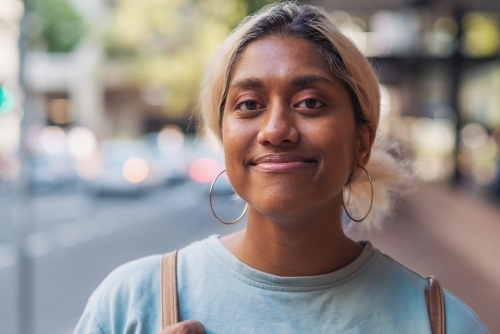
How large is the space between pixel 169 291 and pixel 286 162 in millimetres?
425

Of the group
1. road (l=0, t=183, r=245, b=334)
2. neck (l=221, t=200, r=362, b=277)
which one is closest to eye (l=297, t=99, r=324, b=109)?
neck (l=221, t=200, r=362, b=277)

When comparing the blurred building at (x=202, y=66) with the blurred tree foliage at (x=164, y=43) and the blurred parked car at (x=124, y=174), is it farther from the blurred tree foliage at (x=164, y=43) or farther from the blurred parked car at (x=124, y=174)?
the blurred parked car at (x=124, y=174)

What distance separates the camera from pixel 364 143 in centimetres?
169

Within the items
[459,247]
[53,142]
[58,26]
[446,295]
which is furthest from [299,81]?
[58,26]

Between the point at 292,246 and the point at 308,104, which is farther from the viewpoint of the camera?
the point at 292,246

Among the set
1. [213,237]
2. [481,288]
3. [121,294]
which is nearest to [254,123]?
[213,237]

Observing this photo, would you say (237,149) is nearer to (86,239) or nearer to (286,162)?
(286,162)

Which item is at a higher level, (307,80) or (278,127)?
(307,80)

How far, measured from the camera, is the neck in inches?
62.2

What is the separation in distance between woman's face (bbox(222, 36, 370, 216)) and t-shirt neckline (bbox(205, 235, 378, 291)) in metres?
0.17

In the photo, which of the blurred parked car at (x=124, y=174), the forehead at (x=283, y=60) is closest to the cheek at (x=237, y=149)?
the forehead at (x=283, y=60)

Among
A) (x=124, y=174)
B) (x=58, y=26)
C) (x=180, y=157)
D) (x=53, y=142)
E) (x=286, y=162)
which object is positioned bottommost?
(x=180, y=157)

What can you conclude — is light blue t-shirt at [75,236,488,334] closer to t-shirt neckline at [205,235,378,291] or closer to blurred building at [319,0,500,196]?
t-shirt neckline at [205,235,378,291]

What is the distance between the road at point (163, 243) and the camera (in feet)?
22.5
